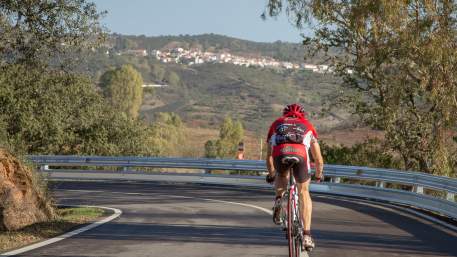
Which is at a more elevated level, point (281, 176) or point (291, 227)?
point (281, 176)

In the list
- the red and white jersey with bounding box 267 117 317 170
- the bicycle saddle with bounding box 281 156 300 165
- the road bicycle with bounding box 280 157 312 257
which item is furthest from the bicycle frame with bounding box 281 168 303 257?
the red and white jersey with bounding box 267 117 317 170

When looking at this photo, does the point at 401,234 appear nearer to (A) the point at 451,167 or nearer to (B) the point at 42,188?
(B) the point at 42,188

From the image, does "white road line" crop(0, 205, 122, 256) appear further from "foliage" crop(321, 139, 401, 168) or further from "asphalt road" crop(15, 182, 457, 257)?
"foliage" crop(321, 139, 401, 168)

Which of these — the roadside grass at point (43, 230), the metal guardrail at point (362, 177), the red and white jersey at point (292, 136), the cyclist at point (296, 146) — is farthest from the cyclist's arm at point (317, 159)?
the metal guardrail at point (362, 177)

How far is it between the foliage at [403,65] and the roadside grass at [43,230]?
12.2 m

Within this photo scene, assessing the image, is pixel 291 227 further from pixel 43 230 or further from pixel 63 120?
pixel 63 120

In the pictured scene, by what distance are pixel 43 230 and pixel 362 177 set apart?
43.1 feet

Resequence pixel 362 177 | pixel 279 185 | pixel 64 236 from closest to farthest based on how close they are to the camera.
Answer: pixel 279 185
pixel 64 236
pixel 362 177

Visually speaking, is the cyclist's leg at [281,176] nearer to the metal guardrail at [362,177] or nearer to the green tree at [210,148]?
the metal guardrail at [362,177]

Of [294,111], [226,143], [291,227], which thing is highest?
[294,111]

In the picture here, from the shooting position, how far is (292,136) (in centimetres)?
999

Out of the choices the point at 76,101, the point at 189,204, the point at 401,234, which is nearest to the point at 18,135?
the point at 76,101

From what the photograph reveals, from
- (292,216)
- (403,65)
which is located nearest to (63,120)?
(403,65)

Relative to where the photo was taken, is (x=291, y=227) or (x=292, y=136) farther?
(x=292, y=136)
